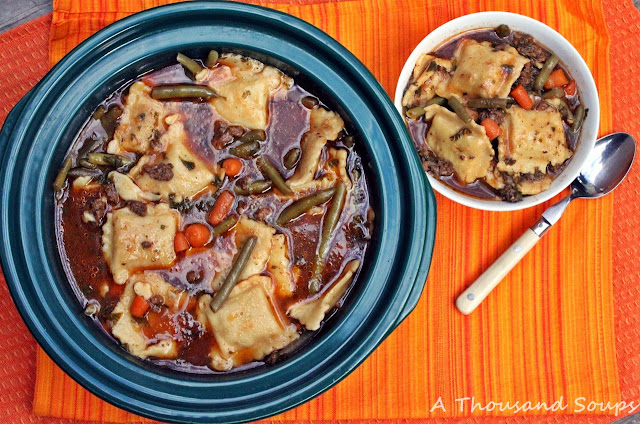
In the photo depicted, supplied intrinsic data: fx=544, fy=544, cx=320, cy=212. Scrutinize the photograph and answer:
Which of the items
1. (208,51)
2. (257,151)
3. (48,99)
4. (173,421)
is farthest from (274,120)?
(173,421)

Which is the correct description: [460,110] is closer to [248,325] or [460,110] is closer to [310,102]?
[310,102]

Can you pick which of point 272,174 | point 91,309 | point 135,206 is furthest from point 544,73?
point 91,309

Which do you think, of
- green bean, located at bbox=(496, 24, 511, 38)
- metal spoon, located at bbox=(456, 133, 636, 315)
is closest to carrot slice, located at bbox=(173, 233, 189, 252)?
metal spoon, located at bbox=(456, 133, 636, 315)

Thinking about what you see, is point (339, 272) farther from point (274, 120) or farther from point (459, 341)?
point (459, 341)

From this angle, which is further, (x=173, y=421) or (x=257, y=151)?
(x=257, y=151)

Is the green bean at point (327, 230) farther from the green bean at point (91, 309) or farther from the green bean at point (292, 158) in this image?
the green bean at point (91, 309)

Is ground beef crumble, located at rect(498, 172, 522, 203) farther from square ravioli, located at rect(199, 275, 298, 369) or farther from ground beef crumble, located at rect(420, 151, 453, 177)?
square ravioli, located at rect(199, 275, 298, 369)

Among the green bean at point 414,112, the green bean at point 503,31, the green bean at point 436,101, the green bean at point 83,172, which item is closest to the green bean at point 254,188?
the green bean at point 83,172
